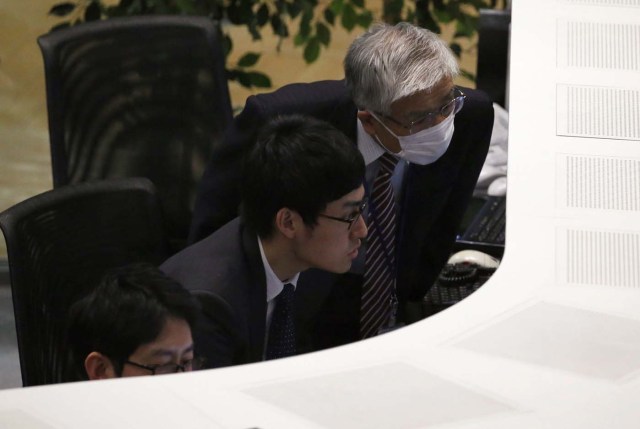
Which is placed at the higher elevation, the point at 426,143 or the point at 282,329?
the point at 426,143

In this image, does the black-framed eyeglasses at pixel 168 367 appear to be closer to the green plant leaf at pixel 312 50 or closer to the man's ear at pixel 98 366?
the man's ear at pixel 98 366

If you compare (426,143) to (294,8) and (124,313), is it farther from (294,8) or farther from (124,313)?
(294,8)

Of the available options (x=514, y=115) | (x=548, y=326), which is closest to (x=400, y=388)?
(x=548, y=326)

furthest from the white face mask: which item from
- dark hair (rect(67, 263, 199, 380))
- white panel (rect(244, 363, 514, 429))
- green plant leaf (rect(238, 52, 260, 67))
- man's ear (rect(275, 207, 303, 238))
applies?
green plant leaf (rect(238, 52, 260, 67))

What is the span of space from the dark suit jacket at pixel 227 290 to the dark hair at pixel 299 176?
6 cm

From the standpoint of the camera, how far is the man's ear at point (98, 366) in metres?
2.06

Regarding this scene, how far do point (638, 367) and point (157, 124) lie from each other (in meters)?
1.74

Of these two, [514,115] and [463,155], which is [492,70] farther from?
[514,115]

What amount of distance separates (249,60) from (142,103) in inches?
39.8

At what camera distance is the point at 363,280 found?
2.59m

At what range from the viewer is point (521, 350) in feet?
5.73

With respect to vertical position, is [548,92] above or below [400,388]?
above

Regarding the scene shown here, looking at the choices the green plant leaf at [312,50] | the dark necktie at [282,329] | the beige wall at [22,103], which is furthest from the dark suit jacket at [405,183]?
the beige wall at [22,103]

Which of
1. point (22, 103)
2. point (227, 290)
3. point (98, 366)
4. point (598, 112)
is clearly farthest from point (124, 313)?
point (22, 103)
